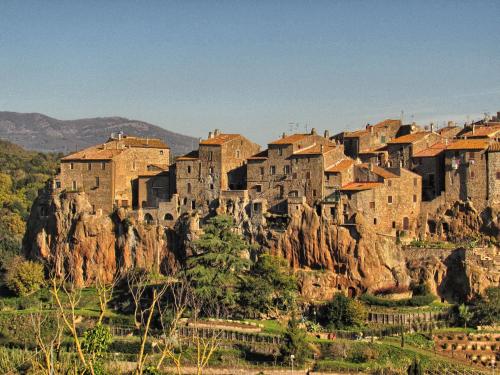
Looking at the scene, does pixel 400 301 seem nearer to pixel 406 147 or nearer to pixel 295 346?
pixel 295 346

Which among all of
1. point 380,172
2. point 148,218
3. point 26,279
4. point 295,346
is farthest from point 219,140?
point 295,346

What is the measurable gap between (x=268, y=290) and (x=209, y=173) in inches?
569

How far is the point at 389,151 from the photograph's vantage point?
88.1 meters

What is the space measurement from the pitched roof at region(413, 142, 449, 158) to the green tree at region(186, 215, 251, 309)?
17.5 m

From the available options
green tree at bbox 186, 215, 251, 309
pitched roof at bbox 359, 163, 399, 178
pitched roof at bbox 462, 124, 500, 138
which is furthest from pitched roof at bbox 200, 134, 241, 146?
pitched roof at bbox 462, 124, 500, 138

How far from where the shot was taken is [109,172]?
3521 inches

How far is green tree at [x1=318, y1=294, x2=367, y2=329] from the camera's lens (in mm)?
75000

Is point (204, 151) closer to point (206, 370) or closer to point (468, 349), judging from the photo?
point (206, 370)

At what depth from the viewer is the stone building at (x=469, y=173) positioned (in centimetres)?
8131

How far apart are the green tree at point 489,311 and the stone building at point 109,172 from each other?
106 ft

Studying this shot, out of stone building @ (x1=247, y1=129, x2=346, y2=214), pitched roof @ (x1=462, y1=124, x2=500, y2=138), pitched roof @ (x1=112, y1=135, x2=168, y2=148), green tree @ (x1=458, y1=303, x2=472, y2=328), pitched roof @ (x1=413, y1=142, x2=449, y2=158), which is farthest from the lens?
pitched roof @ (x1=112, y1=135, x2=168, y2=148)

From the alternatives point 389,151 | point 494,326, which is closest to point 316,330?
point 494,326

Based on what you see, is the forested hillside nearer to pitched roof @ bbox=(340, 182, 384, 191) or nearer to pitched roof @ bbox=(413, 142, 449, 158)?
pitched roof @ bbox=(340, 182, 384, 191)

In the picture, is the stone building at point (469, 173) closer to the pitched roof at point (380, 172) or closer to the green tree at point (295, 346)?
the pitched roof at point (380, 172)
